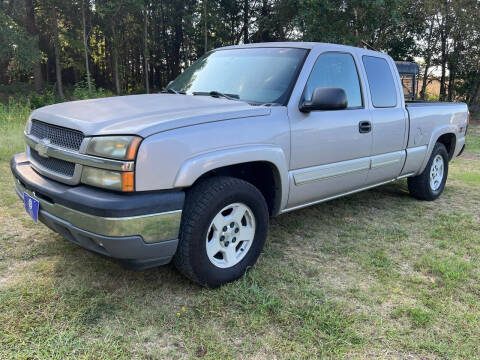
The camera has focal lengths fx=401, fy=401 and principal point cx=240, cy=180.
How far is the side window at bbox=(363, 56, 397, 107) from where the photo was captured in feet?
13.5

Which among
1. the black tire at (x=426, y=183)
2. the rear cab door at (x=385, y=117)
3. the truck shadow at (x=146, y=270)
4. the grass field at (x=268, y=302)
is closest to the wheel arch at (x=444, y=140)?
the black tire at (x=426, y=183)

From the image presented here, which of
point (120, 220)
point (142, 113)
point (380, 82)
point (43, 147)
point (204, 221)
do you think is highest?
point (380, 82)

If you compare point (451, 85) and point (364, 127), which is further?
point (451, 85)

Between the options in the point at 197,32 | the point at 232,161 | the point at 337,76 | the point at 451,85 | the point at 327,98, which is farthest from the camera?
the point at 197,32

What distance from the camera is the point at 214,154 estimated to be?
2594 mm

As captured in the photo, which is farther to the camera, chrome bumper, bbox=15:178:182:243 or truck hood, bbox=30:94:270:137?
truck hood, bbox=30:94:270:137

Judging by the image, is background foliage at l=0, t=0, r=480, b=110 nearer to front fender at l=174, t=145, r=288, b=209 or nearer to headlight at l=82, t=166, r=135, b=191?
front fender at l=174, t=145, r=288, b=209

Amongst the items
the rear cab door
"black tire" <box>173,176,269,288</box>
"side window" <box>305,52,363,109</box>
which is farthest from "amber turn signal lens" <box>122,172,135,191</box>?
the rear cab door

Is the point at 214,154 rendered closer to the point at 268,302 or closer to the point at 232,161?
the point at 232,161

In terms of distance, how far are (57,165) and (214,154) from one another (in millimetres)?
1050

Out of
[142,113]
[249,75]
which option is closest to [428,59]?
[249,75]

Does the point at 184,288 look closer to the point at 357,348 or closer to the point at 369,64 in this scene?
the point at 357,348

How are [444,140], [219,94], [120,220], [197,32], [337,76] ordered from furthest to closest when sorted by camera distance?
[197,32] < [444,140] < [337,76] < [219,94] < [120,220]

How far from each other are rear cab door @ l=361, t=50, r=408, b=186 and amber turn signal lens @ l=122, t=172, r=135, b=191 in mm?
2594
